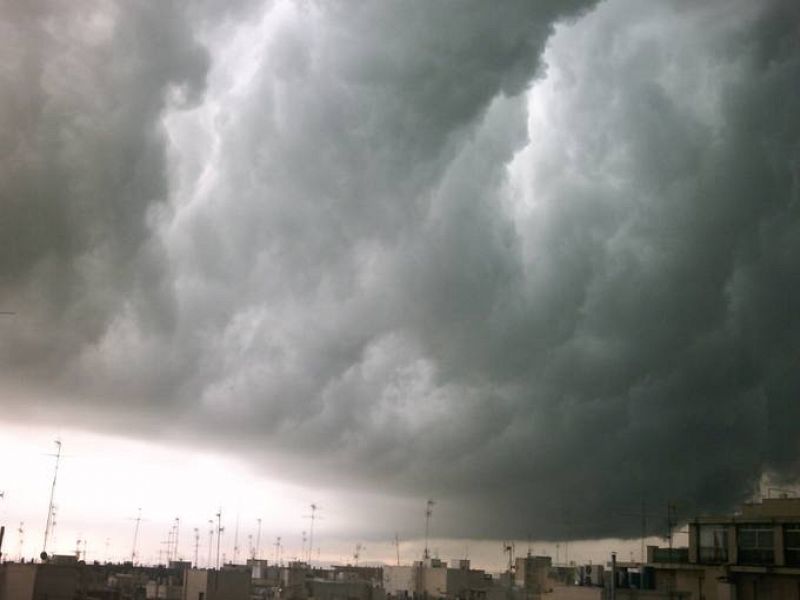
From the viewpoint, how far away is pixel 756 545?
282 ft

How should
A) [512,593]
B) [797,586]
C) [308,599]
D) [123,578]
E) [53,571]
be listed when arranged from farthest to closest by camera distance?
1. [123,578]
2. [512,593]
3. [308,599]
4. [53,571]
5. [797,586]

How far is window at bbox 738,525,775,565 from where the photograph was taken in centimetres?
8438

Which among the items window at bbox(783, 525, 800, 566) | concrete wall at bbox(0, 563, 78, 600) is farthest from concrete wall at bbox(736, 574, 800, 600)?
concrete wall at bbox(0, 563, 78, 600)

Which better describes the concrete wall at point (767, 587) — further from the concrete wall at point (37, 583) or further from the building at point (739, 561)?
the concrete wall at point (37, 583)

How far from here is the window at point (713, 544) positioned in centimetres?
8906

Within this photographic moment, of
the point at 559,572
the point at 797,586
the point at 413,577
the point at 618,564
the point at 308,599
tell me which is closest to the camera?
the point at 797,586

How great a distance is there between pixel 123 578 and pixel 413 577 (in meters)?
46.4

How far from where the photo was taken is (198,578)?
103562mm

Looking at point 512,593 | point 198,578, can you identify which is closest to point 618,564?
point 512,593

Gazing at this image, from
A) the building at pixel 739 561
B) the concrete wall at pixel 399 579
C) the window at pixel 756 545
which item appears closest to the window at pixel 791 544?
the building at pixel 739 561

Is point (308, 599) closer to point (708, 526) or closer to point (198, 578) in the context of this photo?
point (198, 578)

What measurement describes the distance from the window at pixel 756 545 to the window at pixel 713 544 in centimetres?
201

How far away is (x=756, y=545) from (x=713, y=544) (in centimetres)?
515

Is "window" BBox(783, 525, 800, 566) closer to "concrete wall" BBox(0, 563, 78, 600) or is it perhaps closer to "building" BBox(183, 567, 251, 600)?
"building" BBox(183, 567, 251, 600)
